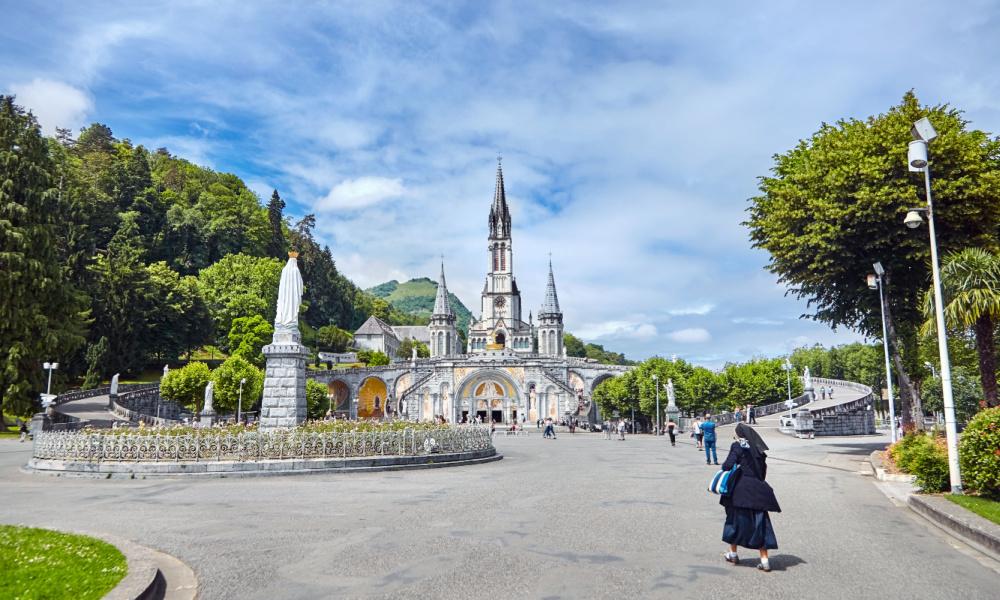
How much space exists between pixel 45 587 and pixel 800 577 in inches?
278

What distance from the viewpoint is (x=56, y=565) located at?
580 cm

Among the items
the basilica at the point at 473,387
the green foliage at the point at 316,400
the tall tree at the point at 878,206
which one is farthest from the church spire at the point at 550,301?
the tall tree at the point at 878,206

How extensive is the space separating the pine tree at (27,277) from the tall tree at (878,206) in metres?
36.0

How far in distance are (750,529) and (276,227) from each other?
321ft

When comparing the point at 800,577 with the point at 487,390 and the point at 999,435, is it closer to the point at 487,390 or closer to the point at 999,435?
the point at 999,435

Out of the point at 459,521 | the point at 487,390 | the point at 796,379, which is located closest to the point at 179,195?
the point at 487,390

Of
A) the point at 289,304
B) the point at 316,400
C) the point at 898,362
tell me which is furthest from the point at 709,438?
the point at 316,400

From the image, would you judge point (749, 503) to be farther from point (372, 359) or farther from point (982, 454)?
point (372, 359)

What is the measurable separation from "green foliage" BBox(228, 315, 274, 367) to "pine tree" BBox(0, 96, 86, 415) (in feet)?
76.5

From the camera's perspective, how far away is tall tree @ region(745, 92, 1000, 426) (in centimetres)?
1786

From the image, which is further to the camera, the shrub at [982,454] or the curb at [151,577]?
the shrub at [982,454]

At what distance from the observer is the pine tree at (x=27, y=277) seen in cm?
3092

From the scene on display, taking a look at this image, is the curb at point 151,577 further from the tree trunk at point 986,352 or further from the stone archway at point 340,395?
the stone archway at point 340,395

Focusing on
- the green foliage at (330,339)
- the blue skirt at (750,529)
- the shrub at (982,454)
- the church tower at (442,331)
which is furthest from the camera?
the church tower at (442,331)
